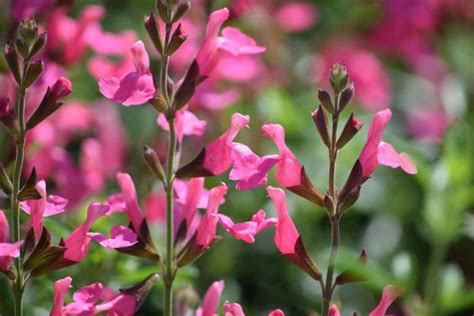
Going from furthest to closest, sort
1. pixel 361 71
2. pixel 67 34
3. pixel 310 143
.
→ pixel 361 71
pixel 310 143
pixel 67 34

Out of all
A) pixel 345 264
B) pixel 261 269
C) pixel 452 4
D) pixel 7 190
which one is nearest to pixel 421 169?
pixel 345 264

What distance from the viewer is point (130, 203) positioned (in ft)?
4.88

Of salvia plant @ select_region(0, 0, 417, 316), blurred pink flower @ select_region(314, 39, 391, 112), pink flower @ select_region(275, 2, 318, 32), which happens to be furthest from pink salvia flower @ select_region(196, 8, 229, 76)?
pink flower @ select_region(275, 2, 318, 32)

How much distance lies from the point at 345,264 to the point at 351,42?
1.81 meters

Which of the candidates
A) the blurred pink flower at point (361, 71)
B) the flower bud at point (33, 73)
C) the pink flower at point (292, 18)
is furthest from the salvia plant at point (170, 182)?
the pink flower at point (292, 18)

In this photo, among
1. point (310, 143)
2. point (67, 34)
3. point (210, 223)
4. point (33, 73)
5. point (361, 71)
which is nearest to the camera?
point (33, 73)

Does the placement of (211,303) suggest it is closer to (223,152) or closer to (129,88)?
(223,152)

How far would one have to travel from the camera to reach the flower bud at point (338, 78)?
4.40ft

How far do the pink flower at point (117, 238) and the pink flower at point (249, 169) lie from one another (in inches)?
5.7

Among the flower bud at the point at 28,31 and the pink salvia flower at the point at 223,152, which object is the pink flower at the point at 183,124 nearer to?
the pink salvia flower at the point at 223,152

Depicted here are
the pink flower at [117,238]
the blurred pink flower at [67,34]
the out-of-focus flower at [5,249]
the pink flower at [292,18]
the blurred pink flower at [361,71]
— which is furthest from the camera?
the pink flower at [292,18]

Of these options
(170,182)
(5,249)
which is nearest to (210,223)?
(170,182)

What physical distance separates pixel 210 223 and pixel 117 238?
15 cm

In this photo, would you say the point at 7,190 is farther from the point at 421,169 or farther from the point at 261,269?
the point at 261,269
